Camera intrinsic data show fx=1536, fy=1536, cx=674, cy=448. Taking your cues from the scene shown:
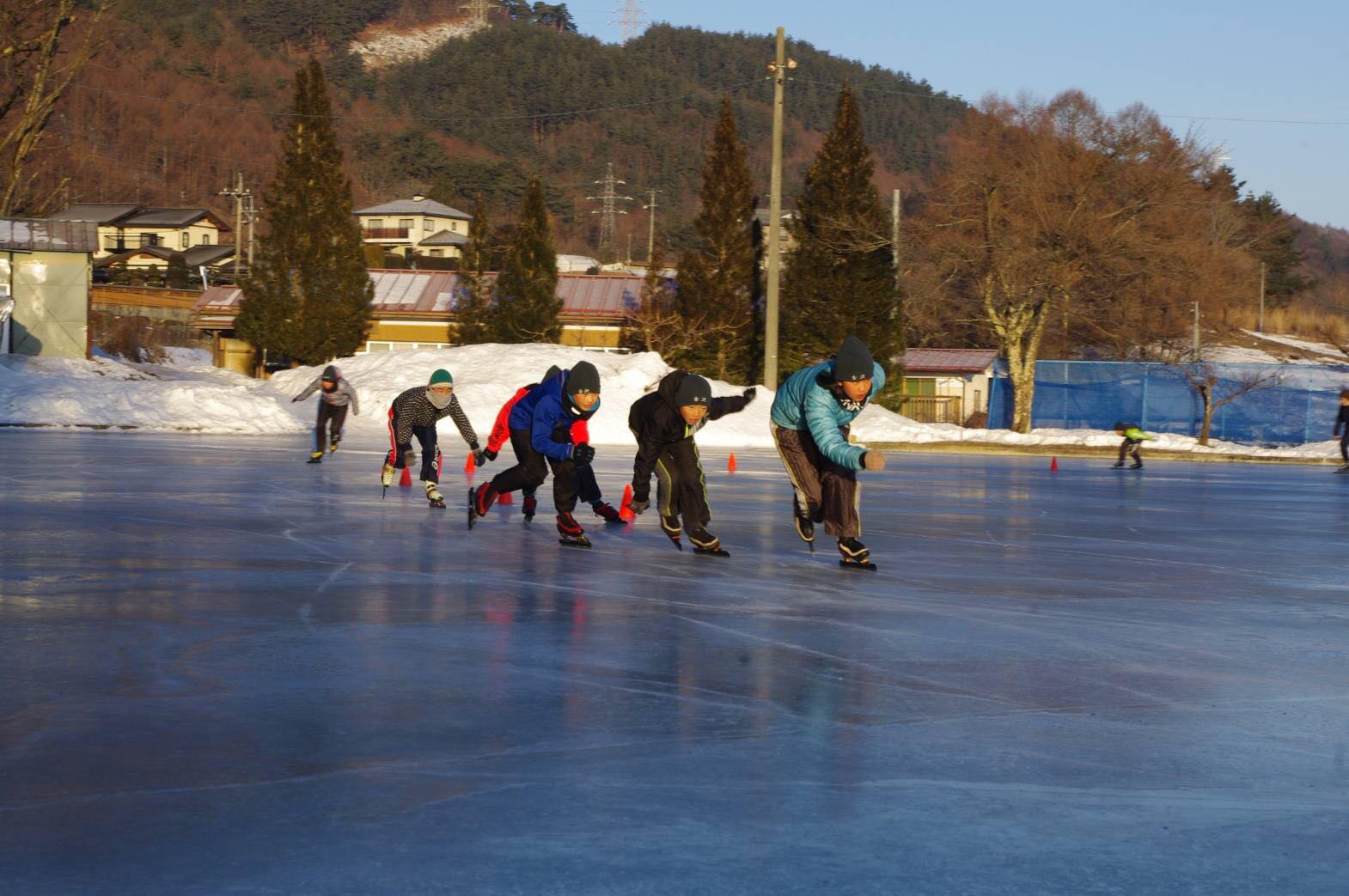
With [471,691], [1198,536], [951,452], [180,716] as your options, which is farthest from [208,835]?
[951,452]

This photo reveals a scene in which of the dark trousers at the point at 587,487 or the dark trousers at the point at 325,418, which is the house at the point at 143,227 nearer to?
the dark trousers at the point at 325,418

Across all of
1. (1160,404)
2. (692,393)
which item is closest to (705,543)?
(692,393)

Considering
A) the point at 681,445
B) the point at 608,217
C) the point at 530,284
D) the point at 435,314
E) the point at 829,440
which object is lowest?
the point at 681,445

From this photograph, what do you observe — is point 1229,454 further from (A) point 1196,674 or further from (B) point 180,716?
(B) point 180,716

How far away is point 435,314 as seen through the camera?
204 feet

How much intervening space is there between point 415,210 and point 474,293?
247 ft

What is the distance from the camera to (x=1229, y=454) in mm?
36406

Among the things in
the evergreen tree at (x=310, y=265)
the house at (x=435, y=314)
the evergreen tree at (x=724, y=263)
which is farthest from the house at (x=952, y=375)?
the evergreen tree at (x=310, y=265)

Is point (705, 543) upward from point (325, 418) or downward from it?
downward

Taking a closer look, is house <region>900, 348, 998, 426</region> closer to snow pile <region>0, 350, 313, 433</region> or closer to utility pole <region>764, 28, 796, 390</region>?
utility pole <region>764, 28, 796, 390</region>

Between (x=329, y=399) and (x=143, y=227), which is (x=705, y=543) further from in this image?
(x=143, y=227)

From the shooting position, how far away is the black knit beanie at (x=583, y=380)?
41.1ft

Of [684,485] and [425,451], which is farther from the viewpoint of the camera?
[425,451]

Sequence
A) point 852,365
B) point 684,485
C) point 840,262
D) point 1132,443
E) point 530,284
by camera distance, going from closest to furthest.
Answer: point 852,365
point 684,485
point 1132,443
point 840,262
point 530,284
